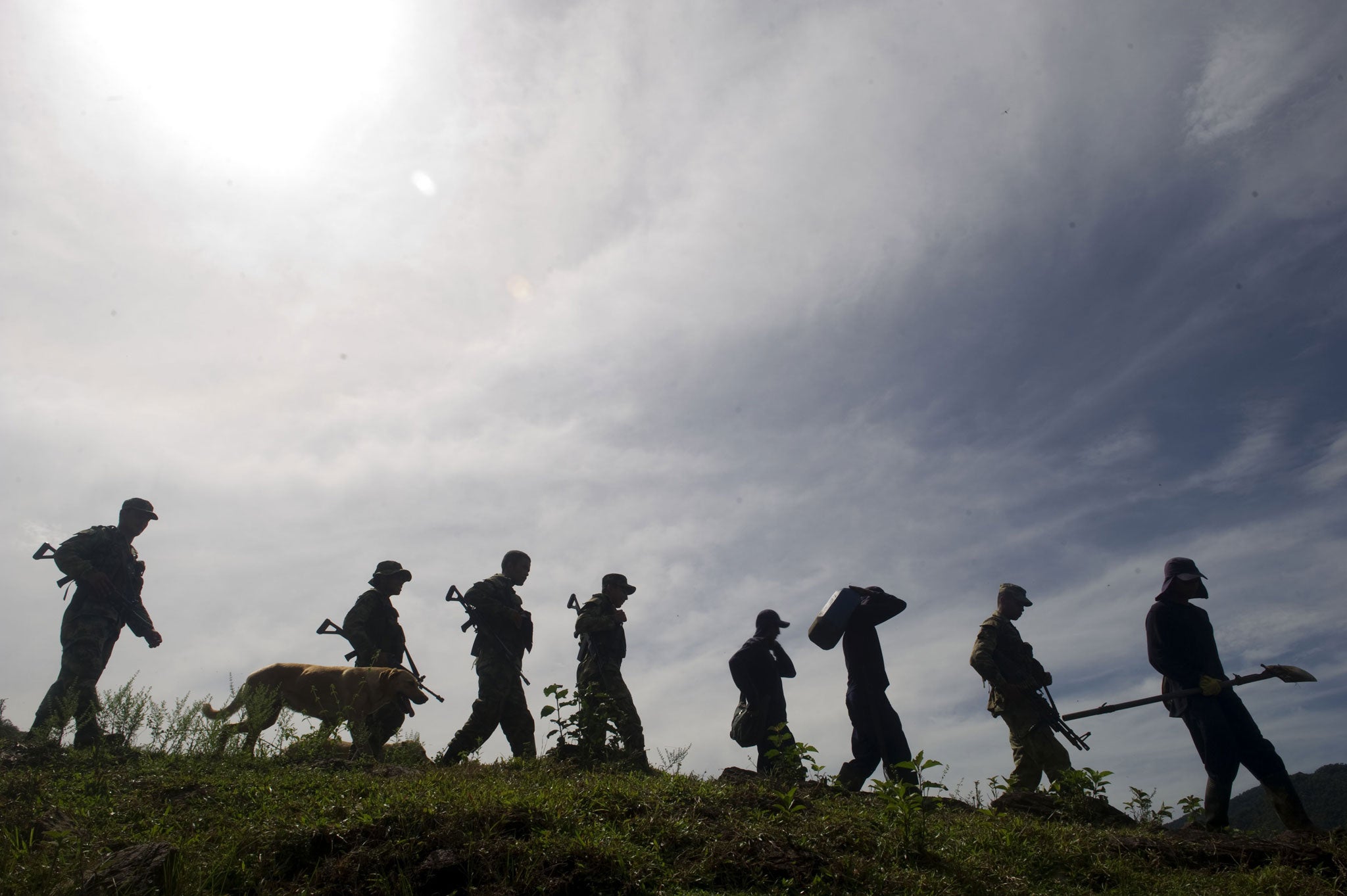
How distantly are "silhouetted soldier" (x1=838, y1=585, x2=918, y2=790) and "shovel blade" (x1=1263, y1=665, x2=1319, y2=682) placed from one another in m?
3.19

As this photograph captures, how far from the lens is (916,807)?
15.1 ft

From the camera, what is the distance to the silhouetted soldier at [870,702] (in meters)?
7.19

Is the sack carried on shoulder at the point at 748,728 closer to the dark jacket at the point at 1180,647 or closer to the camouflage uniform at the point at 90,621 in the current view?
the dark jacket at the point at 1180,647

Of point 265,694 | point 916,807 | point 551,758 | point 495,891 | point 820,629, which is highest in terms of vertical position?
point 820,629

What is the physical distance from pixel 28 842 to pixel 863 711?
242 inches

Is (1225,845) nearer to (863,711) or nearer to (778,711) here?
(863,711)

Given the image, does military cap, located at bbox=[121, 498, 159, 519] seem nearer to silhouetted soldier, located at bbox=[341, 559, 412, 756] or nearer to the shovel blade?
silhouetted soldier, located at bbox=[341, 559, 412, 756]

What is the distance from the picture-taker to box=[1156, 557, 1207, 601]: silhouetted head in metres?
7.24

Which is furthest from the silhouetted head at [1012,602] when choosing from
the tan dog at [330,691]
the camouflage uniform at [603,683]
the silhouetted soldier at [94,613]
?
the silhouetted soldier at [94,613]

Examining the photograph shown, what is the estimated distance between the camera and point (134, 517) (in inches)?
332

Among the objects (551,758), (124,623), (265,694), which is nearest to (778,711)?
(551,758)

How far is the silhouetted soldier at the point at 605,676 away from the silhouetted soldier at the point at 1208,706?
4.79m

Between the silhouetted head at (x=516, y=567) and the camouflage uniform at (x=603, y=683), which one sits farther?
the silhouetted head at (x=516, y=567)

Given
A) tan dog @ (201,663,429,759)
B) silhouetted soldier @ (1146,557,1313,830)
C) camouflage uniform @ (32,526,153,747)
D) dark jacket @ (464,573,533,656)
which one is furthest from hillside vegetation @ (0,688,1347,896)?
dark jacket @ (464,573,533,656)
